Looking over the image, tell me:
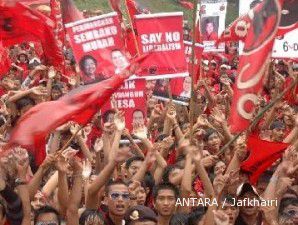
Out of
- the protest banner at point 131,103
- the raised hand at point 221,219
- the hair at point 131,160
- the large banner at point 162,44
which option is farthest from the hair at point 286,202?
the large banner at point 162,44

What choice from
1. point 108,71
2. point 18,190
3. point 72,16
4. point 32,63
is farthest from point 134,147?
point 32,63

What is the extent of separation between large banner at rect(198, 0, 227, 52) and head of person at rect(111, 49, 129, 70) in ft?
16.3

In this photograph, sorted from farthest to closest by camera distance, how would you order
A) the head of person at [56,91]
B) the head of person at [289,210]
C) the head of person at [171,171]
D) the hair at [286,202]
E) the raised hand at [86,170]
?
1. the head of person at [56,91]
2. the head of person at [171,171]
3. the raised hand at [86,170]
4. the hair at [286,202]
5. the head of person at [289,210]

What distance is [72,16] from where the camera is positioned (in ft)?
38.2

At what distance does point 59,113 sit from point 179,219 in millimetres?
1098

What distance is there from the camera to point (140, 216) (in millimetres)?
6574

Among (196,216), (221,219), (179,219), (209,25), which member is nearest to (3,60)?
(179,219)

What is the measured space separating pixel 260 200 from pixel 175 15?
3594 mm

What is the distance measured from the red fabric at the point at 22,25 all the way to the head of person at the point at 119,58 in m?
0.65

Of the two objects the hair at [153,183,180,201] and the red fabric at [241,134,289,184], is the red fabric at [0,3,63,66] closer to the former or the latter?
the hair at [153,183,180,201]

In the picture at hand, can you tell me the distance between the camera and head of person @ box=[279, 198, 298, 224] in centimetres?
661

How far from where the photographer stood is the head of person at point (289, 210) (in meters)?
6.61

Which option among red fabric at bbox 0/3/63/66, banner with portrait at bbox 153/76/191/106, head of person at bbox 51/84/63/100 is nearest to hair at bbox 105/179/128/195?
red fabric at bbox 0/3/63/66

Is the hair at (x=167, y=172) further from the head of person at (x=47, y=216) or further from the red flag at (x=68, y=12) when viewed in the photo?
the red flag at (x=68, y=12)
